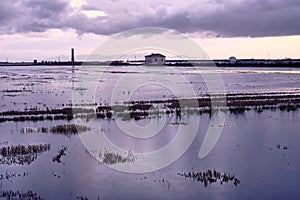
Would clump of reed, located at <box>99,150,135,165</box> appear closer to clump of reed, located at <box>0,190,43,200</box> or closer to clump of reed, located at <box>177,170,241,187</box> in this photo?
clump of reed, located at <box>177,170,241,187</box>

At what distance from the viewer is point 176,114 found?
23453mm

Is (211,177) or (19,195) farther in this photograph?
(211,177)

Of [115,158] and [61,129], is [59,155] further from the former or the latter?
[61,129]

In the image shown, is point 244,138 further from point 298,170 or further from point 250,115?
point 250,115

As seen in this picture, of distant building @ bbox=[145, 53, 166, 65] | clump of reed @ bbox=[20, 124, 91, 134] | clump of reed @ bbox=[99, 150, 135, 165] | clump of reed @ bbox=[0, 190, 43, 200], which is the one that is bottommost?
clump of reed @ bbox=[0, 190, 43, 200]

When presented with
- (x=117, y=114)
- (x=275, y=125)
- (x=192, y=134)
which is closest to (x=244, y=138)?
(x=192, y=134)

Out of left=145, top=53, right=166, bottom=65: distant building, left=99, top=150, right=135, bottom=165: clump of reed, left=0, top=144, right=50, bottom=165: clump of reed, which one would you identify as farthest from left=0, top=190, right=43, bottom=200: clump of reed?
left=145, top=53, right=166, bottom=65: distant building

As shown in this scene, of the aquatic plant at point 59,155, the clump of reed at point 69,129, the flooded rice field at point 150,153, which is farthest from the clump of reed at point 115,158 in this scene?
the clump of reed at point 69,129

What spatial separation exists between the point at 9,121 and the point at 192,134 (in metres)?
10.2

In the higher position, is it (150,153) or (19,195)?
(150,153)

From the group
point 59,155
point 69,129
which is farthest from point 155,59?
point 59,155

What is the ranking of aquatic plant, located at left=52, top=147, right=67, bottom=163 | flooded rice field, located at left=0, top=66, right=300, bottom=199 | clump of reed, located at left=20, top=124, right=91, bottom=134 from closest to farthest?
flooded rice field, located at left=0, top=66, right=300, bottom=199, aquatic plant, located at left=52, top=147, right=67, bottom=163, clump of reed, located at left=20, top=124, right=91, bottom=134

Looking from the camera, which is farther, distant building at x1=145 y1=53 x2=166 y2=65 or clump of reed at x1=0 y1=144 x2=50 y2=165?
distant building at x1=145 y1=53 x2=166 y2=65

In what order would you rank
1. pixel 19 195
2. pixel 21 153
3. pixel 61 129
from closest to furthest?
pixel 19 195, pixel 21 153, pixel 61 129
